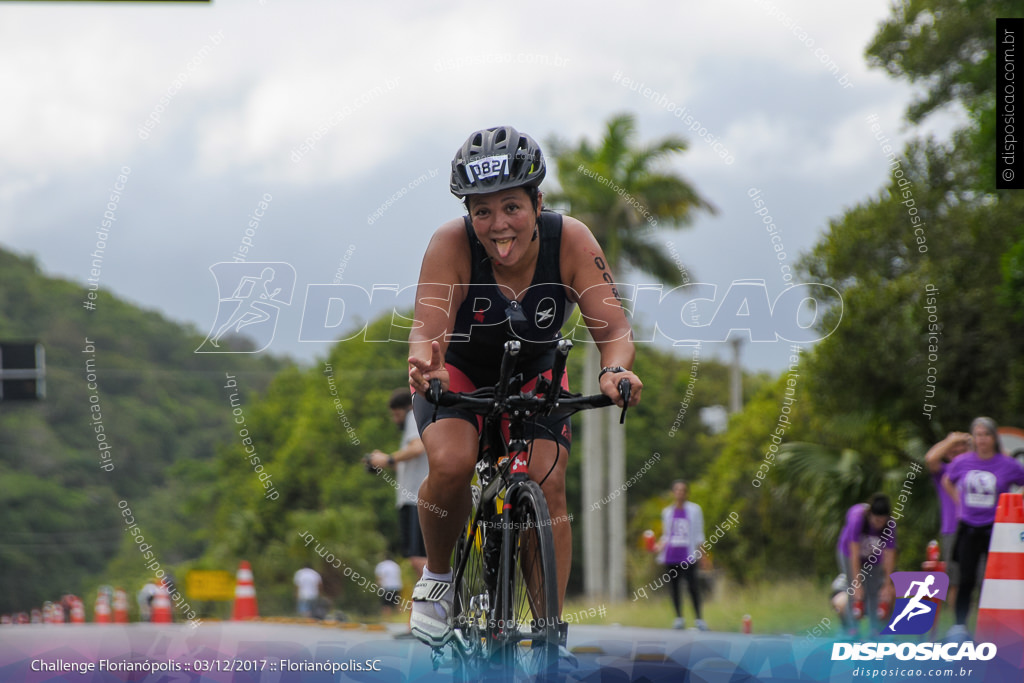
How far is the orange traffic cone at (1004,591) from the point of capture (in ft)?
18.2

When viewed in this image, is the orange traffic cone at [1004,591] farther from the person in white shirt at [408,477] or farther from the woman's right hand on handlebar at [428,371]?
the person in white shirt at [408,477]

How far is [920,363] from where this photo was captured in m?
16.2

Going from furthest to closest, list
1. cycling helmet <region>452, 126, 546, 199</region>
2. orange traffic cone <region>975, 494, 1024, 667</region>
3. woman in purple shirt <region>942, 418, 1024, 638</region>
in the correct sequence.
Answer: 1. woman in purple shirt <region>942, 418, 1024, 638</region>
2. orange traffic cone <region>975, 494, 1024, 667</region>
3. cycling helmet <region>452, 126, 546, 199</region>

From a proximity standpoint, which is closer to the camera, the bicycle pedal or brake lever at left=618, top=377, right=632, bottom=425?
brake lever at left=618, top=377, right=632, bottom=425

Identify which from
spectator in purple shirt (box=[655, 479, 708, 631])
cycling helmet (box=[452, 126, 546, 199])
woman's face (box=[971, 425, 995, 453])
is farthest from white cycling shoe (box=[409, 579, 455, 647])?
spectator in purple shirt (box=[655, 479, 708, 631])

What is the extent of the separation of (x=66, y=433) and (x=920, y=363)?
67.9m

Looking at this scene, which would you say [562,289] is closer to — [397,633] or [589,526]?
[397,633]

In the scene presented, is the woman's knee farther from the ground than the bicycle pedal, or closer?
farther from the ground

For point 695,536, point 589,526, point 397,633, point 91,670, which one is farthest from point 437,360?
point 589,526

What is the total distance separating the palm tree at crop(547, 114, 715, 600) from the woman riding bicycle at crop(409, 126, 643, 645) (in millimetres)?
19462

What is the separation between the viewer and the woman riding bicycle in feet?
14.4

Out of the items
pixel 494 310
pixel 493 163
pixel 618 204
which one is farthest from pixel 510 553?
pixel 618 204

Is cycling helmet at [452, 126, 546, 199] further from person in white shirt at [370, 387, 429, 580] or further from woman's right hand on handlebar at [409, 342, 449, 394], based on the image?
person in white shirt at [370, 387, 429, 580]

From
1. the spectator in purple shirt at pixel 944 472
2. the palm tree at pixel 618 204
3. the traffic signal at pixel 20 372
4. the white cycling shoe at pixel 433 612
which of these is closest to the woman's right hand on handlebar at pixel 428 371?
the white cycling shoe at pixel 433 612
